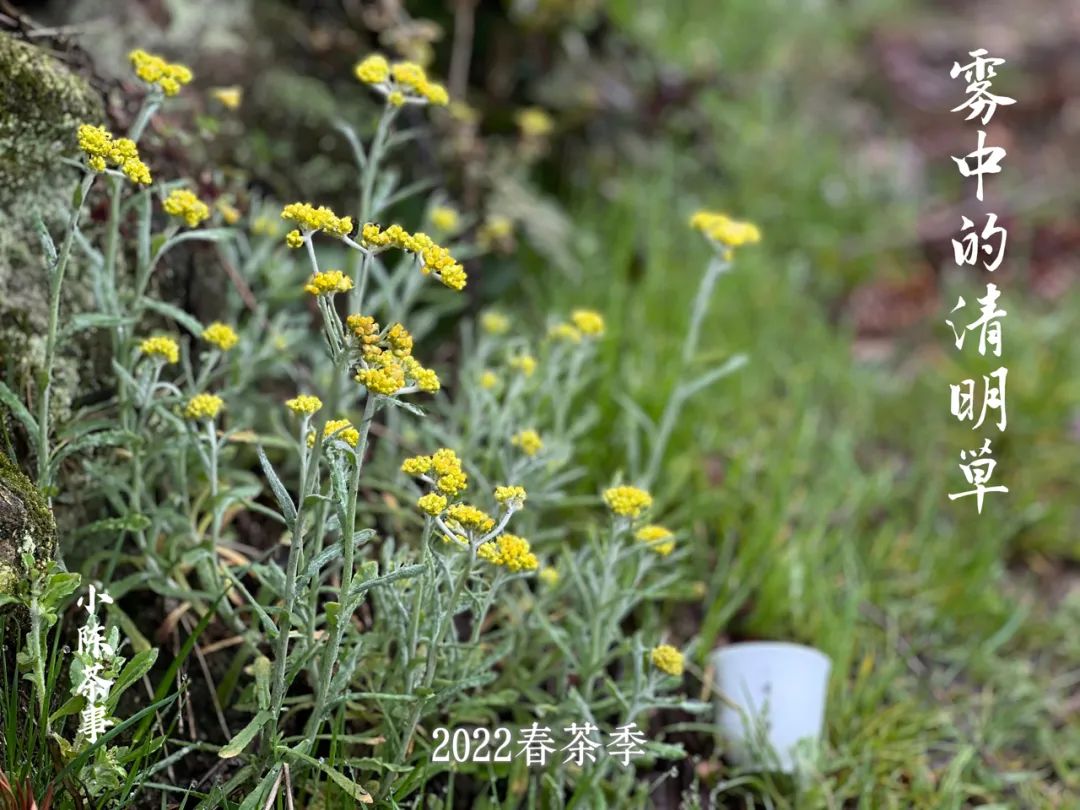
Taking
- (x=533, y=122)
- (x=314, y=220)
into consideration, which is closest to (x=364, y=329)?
(x=314, y=220)

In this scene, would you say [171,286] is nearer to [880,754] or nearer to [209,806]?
[209,806]

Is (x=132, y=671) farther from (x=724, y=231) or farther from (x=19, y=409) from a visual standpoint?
(x=724, y=231)

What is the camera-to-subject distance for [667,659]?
1469mm

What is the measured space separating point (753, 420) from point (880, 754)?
867mm

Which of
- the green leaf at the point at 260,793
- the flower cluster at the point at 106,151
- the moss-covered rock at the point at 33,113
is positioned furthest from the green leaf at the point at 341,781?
the moss-covered rock at the point at 33,113

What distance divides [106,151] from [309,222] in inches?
9.9

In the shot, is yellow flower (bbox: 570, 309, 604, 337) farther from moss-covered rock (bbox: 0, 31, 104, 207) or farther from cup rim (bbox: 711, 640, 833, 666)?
moss-covered rock (bbox: 0, 31, 104, 207)

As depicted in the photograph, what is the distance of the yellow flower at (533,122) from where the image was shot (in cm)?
254

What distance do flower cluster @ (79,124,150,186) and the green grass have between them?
3.86 ft

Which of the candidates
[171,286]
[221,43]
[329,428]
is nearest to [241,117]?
[221,43]

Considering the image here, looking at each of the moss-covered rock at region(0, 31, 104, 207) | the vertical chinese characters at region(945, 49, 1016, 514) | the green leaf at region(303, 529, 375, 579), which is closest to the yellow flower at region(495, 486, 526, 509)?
the green leaf at region(303, 529, 375, 579)

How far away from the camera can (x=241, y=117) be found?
2.35 m

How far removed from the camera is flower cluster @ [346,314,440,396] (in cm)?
113

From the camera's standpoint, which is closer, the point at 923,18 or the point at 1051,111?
the point at 1051,111
